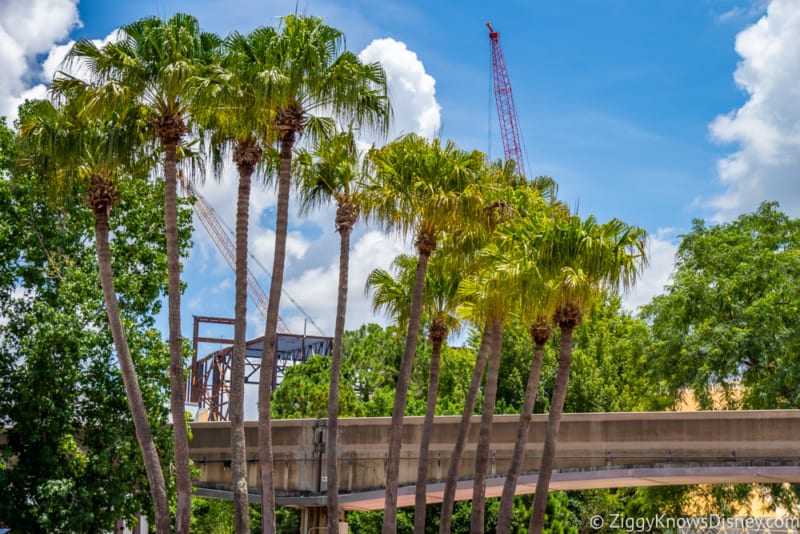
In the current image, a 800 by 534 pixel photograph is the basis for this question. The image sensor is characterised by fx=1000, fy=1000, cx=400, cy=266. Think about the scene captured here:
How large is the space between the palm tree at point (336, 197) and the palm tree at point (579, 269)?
5094 millimetres

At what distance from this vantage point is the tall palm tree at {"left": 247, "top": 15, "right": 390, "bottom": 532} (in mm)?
21672

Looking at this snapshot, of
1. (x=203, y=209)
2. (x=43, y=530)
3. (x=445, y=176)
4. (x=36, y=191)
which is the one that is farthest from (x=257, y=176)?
(x=203, y=209)

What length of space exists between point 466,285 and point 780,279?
17.1m

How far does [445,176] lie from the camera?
2391 centimetres

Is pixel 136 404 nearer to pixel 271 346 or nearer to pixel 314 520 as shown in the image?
pixel 271 346

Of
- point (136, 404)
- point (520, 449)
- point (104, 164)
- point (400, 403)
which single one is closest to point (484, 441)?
point (520, 449)

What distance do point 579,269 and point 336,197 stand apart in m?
6.52

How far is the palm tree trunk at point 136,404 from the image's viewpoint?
21000 millimetres

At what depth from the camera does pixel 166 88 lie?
2102cm

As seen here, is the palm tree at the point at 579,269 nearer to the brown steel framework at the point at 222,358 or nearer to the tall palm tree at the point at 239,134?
the tall palm tree at the point at 239,134

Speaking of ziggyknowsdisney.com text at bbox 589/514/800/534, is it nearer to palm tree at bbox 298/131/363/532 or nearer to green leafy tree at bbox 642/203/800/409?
green leafy tree at bbox 642/203/800/409

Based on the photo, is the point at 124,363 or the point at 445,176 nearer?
the point at 124,363

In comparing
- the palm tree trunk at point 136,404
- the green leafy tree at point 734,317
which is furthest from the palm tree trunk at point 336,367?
the green leafy tree at point 734,317

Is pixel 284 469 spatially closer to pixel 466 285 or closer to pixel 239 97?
pixel 466 285
